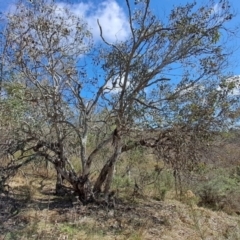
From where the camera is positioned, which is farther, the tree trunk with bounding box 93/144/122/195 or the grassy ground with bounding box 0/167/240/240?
the tree trunk with bounding box 93/144/122/195

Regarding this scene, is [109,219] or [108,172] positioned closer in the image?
[109,219]

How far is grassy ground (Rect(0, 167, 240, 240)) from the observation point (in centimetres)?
777

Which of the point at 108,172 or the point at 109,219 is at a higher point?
the point at 108,172

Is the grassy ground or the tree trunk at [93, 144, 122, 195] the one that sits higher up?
the tree trunk at [93, 144, 122, 195]

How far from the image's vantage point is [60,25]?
9000 millimetres

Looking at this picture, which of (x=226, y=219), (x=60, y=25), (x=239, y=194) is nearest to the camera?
(x=60, y=25)

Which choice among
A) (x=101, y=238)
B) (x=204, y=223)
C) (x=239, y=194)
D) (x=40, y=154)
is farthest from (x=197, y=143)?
(x=239, y=194)

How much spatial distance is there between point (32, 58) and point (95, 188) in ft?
14.4

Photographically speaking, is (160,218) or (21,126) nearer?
(21,126)

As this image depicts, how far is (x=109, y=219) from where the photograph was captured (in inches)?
353

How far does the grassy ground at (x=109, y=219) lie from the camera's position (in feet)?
25.5

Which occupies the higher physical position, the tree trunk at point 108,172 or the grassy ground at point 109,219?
the tree trunk at point 108,172

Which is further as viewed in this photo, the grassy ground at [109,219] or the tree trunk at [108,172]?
the tree trunk at [108,172]

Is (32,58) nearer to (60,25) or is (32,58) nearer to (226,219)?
(60,25)
